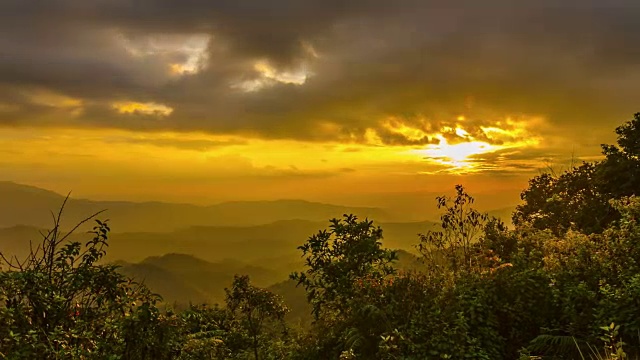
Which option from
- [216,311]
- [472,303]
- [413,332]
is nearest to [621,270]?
[472,303]

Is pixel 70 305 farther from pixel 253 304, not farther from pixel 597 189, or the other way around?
pixel 597 189

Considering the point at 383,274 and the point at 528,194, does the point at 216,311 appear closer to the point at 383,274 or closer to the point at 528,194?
the point at 383,274

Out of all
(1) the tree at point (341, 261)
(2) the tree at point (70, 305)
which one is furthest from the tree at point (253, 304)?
(2) the tree at point (70, 305)

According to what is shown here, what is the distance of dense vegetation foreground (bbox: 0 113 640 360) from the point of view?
7375 mm

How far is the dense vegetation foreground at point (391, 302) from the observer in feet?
24.2

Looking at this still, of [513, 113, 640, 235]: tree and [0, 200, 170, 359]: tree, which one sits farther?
[513, 113, 640, 235]: tree

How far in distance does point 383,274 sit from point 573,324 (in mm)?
4035

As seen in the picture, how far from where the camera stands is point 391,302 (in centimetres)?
932

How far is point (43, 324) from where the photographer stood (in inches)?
298

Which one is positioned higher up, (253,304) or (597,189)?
(597,189)

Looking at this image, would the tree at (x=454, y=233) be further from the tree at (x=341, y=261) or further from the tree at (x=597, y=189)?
the tree at (x=597, y=189)

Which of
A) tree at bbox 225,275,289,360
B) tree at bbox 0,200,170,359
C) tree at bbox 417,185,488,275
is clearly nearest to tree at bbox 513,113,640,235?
tree at bbox 417,185,488,275

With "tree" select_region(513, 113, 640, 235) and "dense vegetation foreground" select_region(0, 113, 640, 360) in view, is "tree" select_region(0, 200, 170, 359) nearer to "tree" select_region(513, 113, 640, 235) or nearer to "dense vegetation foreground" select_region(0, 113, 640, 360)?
"dense vegetation foreground" select_region(0, 113, 640, 360)

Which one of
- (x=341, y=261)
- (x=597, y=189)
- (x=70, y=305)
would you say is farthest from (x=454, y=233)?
(x=597, y=189)
